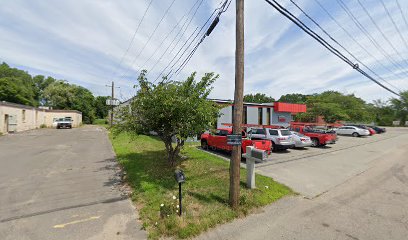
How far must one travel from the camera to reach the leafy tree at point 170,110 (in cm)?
708

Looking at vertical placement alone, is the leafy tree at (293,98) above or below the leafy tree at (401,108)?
above

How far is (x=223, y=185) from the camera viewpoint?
645 cm

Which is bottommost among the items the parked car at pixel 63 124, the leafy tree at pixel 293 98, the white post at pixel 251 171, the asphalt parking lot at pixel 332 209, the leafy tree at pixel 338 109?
the asphalt parking lot at pixel 332 209

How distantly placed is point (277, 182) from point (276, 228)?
3189 mm

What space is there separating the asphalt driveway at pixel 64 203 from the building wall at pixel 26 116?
1615 centimetres

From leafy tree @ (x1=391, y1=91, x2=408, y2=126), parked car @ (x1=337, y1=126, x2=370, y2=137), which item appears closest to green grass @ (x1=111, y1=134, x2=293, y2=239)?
parked car @ (x1=337, y1=126, x2=370, y2=137)

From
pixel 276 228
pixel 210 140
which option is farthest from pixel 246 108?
pixel 276 228

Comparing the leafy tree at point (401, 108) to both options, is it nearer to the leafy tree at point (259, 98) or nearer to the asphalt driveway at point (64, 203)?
the leafy tree at point (259, 98)

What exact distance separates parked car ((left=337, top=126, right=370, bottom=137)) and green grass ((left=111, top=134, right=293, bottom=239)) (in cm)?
2716

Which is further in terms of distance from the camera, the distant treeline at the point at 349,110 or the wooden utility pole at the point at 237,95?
the distant treeline at the point at 349,110

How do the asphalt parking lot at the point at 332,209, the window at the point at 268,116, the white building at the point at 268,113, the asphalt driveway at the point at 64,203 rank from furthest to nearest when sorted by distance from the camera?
the window at the point at 268,116 < the white building at the point at 268,113 < the asphalt parking lot at the point at 332,209 < the asphalt driveway at the point at 64,203

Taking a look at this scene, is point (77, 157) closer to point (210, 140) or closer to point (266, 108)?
point (210, 140)

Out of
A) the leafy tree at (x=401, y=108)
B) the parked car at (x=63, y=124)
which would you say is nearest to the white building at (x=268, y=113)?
the parked car at (x=63, y=124)

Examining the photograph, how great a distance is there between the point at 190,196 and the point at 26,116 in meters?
Answer: 29.4
